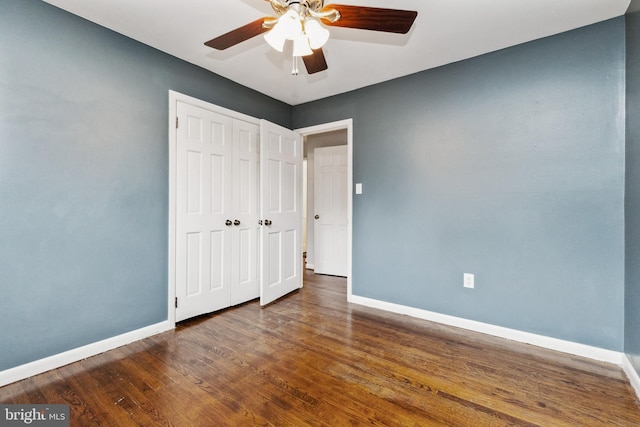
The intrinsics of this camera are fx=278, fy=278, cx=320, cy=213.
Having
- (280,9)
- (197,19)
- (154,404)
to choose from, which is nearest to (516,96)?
(280,9)

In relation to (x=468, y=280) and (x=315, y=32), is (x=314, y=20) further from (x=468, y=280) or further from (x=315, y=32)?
(x=468, y=280)

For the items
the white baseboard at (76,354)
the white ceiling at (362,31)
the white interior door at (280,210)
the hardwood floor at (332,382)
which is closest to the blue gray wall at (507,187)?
the white ceiling at (362,31)

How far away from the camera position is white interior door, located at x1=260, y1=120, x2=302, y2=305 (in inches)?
120

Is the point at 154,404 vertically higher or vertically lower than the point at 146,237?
lower

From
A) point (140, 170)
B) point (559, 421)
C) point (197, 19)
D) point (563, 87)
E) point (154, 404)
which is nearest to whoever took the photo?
point (559, 421)

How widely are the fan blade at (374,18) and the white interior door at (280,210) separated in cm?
173

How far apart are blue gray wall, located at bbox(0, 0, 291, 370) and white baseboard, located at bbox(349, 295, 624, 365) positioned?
7.34ft

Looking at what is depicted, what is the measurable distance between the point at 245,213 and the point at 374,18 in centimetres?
227

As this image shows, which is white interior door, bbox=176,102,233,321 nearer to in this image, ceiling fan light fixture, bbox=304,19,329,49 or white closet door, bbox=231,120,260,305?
white closet door, bbox=231,120,260,305

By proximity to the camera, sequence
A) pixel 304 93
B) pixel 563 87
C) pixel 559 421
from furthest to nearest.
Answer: pixel 304 93
pixel 563 87
pixel 559 421

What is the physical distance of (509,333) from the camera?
7.72ft

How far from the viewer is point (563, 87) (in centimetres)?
216

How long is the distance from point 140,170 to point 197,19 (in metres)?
1.24

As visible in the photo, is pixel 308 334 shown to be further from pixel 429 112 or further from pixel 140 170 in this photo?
pixel 429 112
